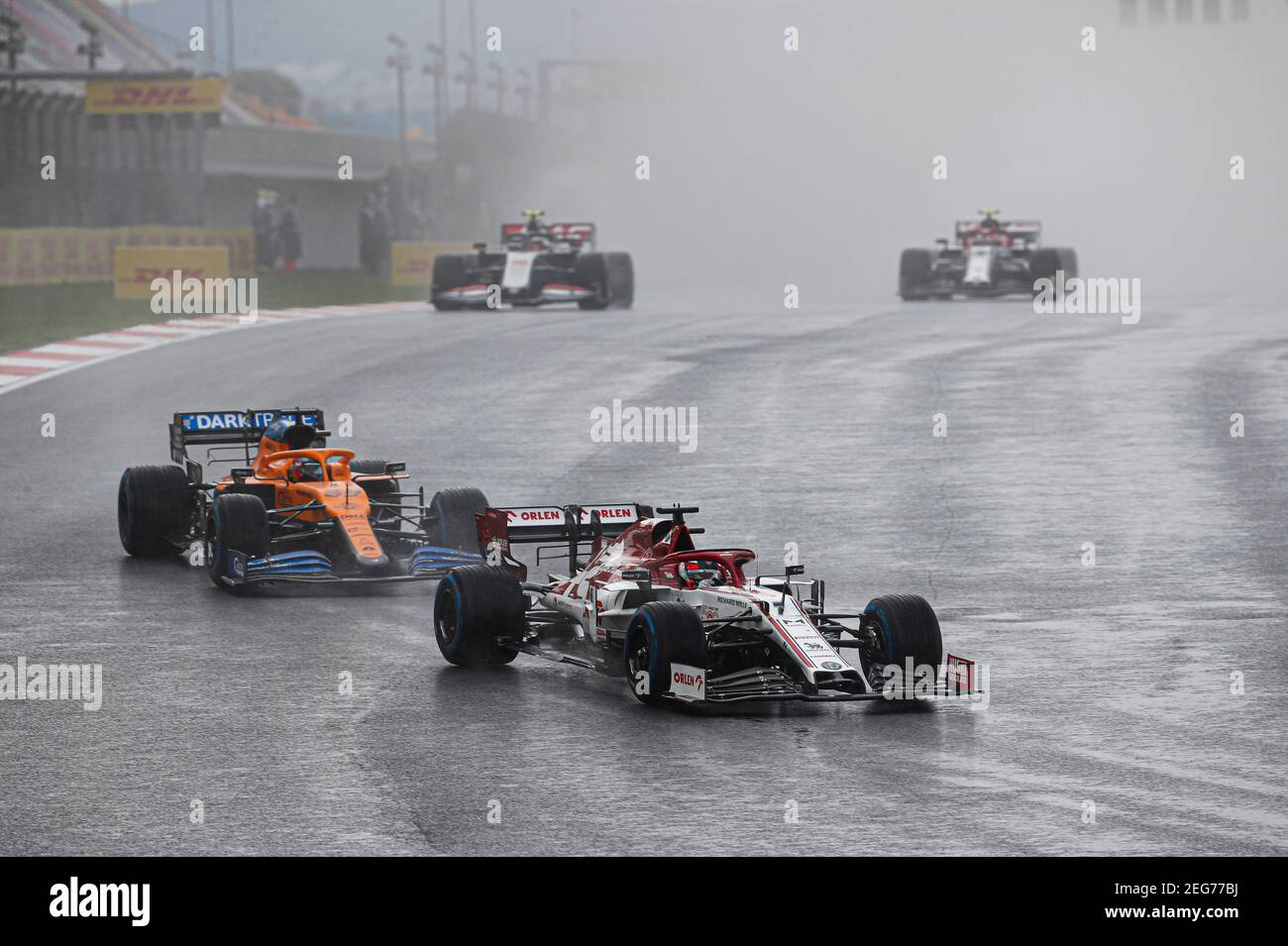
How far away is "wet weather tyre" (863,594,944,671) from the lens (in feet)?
32.8

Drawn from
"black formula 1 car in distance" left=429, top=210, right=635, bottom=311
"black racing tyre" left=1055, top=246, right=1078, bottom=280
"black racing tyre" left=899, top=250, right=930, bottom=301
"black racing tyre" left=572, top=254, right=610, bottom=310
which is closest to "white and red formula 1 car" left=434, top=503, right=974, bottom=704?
"black formula 1 car in distance" left=429, top=210, right=635, bottom=311

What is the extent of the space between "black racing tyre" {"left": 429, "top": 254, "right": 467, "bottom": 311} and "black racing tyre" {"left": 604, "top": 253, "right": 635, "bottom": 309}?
260cm

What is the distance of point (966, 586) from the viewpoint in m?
13.6

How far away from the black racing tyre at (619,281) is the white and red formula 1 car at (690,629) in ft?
78.6

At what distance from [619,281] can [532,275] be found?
174 cm

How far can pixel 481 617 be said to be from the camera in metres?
10.8

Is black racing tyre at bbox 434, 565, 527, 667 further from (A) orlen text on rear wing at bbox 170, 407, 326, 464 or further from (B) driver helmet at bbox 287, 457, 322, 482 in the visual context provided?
(A) orlen text on rear wing at bbox 170, 407, 326, 464

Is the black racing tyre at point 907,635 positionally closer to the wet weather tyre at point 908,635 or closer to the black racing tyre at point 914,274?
the wet weather tyre at point 908,635

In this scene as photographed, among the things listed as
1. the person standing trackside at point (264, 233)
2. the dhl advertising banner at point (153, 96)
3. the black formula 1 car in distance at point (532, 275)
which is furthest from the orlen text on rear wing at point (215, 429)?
the dhl advertising banner at point (153, 96)

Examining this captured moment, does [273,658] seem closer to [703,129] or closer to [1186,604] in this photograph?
[1186,604]

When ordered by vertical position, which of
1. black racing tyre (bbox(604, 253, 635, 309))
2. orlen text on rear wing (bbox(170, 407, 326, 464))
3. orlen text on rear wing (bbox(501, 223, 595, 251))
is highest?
orlen text on rear wing (bbox(501, 223, 595, 251))

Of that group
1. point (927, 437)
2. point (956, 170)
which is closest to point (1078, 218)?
point (956, 170)

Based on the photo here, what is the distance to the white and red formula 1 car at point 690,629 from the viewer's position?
381 inches

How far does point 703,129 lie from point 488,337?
50.0 meters
